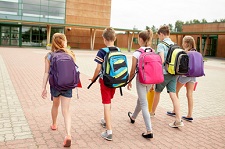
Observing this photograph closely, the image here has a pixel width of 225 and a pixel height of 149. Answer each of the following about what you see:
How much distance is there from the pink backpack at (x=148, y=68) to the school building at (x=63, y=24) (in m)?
29.4

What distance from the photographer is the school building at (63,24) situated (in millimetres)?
A: 33281

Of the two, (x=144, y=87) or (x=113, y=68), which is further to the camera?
(x=144, y=87)

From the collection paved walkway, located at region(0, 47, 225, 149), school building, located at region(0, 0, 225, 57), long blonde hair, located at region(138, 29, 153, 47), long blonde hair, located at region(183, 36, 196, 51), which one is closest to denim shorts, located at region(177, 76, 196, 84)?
long blonde hair, located at region(183, 36, 196, 51)

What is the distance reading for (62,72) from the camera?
354cm

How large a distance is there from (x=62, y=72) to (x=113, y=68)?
781 mm

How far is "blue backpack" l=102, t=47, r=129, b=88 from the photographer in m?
3.83

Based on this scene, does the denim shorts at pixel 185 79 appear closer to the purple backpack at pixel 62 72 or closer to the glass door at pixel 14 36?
the purple backpack at pixel 62 72

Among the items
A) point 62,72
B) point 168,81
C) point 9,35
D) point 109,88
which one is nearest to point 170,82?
point 168,81

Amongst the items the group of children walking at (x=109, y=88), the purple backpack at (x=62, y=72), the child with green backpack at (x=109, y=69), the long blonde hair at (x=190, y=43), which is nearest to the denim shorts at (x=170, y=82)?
the group of children walking at (x=109, y=88)

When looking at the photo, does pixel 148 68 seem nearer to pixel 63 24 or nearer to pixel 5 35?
pixel 63 24

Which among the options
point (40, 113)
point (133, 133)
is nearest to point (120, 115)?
point (133, 133)

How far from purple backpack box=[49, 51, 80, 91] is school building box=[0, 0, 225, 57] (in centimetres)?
2948

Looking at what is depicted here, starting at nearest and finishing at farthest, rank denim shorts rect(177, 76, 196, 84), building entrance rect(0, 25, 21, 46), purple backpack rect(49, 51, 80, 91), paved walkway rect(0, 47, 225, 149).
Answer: purple backpack rect(49, 51, 80, 91) < paved walkway rect(0, 47, 225, 149) < denim shorts rect(177, 76, 196, 84) < building entrance rect(0, 25, 21, 46)

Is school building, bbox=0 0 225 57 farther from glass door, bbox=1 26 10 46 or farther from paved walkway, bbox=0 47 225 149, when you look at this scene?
paved walkway, bbox=0 47 225 149
